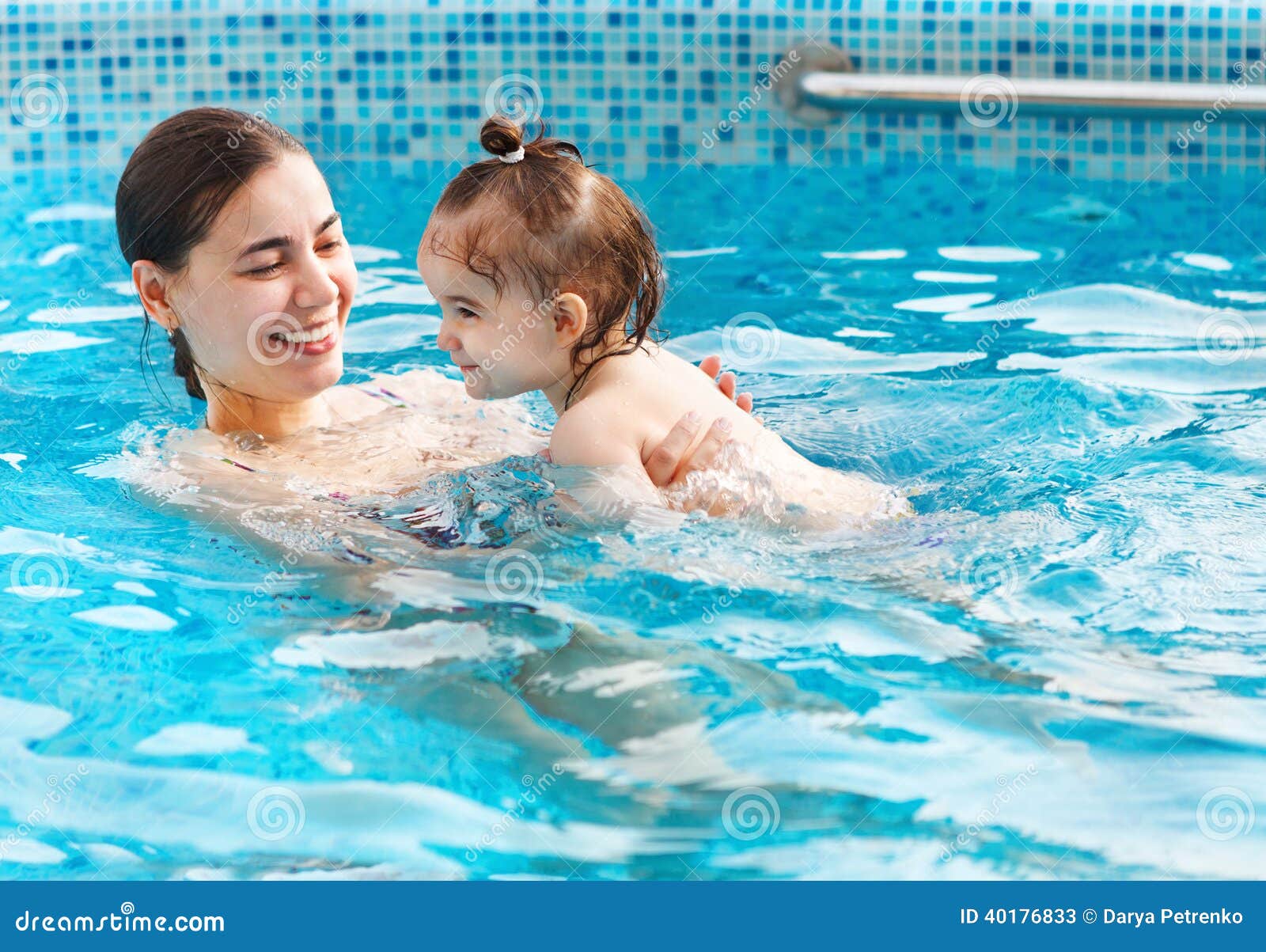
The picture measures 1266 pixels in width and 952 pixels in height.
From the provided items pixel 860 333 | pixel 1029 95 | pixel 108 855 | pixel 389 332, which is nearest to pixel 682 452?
pixel 108 855

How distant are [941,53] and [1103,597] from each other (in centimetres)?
482

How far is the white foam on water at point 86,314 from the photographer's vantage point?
5.30m

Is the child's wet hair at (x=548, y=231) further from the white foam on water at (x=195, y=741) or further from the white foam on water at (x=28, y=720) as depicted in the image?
the white foam on water at (x=28, y=720)

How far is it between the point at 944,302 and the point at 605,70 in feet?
9.01

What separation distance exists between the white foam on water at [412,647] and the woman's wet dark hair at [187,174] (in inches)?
41.0

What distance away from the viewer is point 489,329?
3.29 meters

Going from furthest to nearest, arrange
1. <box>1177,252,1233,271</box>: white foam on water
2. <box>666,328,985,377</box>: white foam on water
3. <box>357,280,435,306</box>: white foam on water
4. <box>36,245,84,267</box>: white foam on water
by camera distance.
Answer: <box>36,245,84,267</box>: white foam on water → <box>1177,252,1233,271</box>: white foam on water → <box>357,280,435,306</box>: white foam on water → <box>666,328,985,377</box>: white foam on water

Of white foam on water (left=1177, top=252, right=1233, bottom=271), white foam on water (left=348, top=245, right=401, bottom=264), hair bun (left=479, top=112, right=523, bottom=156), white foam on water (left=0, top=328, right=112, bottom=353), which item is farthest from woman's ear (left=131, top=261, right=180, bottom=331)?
white foam on water (left=1177, top=252, right=1233, bottom=271)

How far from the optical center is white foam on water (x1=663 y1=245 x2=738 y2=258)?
591 cm

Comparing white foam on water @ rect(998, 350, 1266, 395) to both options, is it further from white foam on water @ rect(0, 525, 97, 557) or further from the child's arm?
white foam on water @ rect(0, 525, 97, 557)

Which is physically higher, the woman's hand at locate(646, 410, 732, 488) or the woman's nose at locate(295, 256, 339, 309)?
the woman's nose at locate(295, 256, 339, 309)

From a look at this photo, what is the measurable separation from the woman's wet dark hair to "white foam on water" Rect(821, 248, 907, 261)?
308 centimetres

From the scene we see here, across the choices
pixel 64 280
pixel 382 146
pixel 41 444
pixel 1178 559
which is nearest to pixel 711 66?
pixel 382 146

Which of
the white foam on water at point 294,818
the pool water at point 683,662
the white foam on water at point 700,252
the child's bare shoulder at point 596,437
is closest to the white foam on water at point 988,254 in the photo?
the white foam on water at point 700,252
